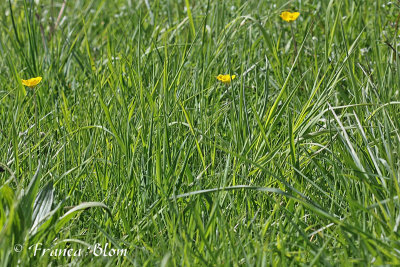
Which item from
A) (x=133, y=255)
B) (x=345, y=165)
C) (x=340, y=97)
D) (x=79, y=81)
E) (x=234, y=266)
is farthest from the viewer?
(x=79, y=81)

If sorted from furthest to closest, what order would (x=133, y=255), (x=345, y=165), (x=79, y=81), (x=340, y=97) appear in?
(x=79, y=81) < (x=340, y=97) < (x=345, y=165) < (x=133, y=255)

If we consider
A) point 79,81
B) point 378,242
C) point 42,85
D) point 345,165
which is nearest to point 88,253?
point 378,242

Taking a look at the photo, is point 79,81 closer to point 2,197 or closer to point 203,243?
point 2,197

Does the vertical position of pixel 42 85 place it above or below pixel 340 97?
above

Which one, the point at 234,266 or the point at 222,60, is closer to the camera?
the point at 234,266

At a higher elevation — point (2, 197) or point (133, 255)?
point (2, 197)

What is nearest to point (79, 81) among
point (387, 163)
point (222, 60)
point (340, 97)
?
point (222, 60)

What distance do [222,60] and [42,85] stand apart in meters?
0.87

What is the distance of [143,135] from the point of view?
6.98 ft

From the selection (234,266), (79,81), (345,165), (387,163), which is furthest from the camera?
(79,81)

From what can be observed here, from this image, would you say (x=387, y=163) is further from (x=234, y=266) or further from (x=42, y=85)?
(x=42, y=85)

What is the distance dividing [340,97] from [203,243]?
1472 mm

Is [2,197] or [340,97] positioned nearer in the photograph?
[2,197]

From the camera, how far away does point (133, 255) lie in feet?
5.47
